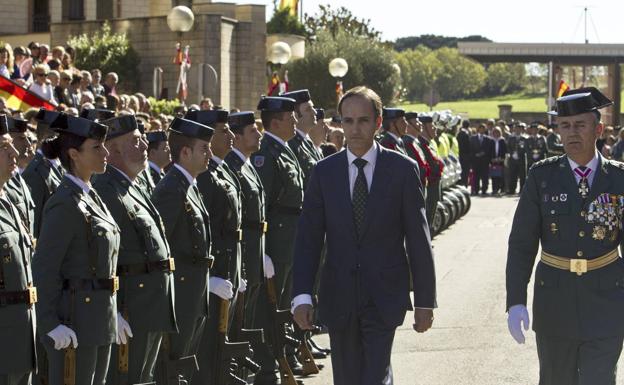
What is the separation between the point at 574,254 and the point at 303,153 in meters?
4.87

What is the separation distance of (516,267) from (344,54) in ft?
156

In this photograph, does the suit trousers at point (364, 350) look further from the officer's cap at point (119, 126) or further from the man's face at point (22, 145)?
the man's face at point (22, 145)

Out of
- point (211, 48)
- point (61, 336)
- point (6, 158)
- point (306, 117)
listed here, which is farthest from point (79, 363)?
point (211, 48)

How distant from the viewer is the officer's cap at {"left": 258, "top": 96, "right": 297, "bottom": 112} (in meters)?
10.6

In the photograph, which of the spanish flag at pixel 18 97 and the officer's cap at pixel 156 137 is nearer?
the officer's cap at pixel 156 137

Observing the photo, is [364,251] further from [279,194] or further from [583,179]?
[279,194]

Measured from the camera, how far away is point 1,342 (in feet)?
20.4

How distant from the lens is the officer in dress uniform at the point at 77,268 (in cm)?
652

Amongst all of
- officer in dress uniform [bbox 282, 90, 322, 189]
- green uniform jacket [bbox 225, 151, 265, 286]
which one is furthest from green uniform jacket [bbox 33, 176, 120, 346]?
officer in dress uniform [bbox 282, 90, 322, 189]

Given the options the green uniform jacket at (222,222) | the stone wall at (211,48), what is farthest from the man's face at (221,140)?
the stone wall at (211,48)

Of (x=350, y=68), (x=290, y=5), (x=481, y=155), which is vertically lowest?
(x=481, y=155)

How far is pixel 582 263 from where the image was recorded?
7020mm

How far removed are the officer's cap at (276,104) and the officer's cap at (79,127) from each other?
3.95 m

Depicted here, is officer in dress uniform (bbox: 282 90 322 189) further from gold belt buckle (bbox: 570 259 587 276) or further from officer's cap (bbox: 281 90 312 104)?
gold belt buckle (bbox: 570 259 587 276)
